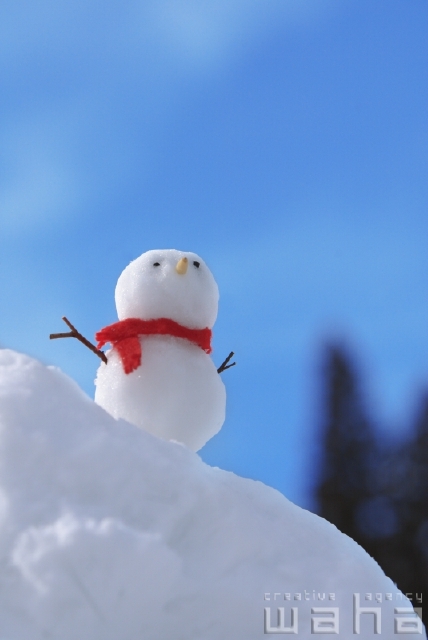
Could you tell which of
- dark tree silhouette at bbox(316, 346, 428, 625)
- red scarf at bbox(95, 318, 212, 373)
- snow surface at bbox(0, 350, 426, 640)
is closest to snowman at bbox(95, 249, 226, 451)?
red scarf at bbox(95, 318, 212, 373)

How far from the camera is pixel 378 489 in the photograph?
37.9 ft

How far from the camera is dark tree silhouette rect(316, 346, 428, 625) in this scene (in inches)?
425

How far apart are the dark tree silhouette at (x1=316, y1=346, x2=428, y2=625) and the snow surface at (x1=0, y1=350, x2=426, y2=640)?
936cm

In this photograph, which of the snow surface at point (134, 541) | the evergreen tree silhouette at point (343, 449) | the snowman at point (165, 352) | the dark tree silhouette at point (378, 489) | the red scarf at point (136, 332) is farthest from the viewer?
the evergreen tree silhouette at point (343, 449)

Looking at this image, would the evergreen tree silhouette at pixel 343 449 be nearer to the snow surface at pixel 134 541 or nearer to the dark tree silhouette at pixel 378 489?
the dark tree silhouette at pixel 378 489

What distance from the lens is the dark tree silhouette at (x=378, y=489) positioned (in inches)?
425

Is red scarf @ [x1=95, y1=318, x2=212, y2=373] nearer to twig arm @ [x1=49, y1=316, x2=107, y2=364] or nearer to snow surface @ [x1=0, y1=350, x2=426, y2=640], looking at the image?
twig arm @ [x1=49, y1=316, x2=107, y2=364]

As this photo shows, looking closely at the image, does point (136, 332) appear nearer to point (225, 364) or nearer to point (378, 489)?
point (225, 364)

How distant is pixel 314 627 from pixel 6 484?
84 centimetres

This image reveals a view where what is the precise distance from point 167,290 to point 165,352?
0.30 m


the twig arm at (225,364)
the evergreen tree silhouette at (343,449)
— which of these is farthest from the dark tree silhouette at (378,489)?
the twig arm at (225,364)

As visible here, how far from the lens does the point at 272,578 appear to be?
164 cm

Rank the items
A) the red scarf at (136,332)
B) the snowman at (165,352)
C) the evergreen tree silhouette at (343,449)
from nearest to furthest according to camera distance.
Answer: the snowman at (165,352), the red scarf at (136,332), the evergreen tree silhouette at (343,449)

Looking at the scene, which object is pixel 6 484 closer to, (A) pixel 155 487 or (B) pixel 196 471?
(A) pixel 155 487
